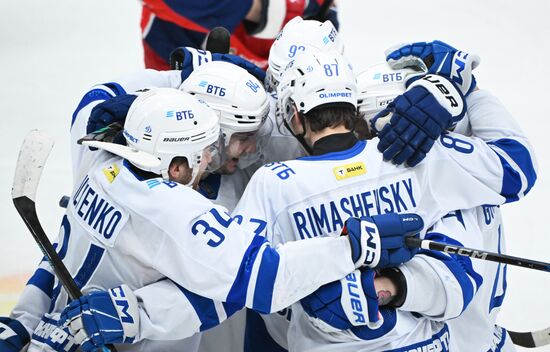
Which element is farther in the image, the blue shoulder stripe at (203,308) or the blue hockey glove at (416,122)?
the blue hockey glove at (416,122)

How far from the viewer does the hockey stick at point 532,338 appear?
3.36 metres

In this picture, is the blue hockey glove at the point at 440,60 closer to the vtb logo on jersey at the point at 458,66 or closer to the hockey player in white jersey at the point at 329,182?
the vtb logo on jersey at the point at 458,66

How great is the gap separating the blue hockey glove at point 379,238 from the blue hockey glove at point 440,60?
0.65 meters

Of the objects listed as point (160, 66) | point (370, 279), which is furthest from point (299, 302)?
point (160, 66)

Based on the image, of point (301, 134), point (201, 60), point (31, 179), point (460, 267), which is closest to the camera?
point (460, 267)

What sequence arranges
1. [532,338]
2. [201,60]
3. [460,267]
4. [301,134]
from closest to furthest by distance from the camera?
[460,267]
[301,134]
[201,60]
[532,338]

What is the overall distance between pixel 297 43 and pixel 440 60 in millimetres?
473

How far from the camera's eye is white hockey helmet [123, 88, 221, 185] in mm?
2572

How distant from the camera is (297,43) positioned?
320 centimetres

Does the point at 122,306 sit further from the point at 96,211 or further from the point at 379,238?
the point at 379,238

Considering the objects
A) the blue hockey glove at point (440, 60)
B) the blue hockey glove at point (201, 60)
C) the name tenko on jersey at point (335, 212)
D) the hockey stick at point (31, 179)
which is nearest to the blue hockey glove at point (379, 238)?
the name tenko on jersey at point (335, 212)

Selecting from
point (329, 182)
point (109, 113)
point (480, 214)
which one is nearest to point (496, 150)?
point (480, 214)

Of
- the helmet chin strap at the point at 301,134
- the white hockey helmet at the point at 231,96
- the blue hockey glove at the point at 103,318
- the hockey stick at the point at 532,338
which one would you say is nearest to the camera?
the blue hockey glove at the point at 103,318

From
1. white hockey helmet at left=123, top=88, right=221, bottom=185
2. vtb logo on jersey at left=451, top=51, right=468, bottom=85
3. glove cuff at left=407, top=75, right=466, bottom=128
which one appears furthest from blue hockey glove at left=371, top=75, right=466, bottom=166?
white hockey helmet at left=123, top=88, right=221, bottom=185
